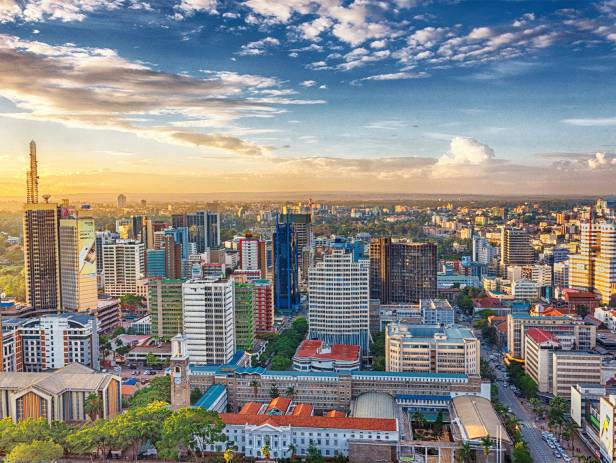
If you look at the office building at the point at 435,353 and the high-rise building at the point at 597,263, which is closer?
the office building at the point at 435,353

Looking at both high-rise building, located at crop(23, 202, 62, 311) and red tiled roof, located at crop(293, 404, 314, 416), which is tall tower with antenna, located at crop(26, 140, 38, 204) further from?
red tiled roof, located at crop(293, 404, 314, 416)

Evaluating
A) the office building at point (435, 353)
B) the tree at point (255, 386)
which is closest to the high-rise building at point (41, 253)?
the tree at point (255, 386)

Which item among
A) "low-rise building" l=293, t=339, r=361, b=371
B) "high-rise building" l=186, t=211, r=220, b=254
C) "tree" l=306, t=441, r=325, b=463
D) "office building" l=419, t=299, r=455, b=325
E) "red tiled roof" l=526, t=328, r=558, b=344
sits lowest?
"tree" l=306, t=441, r=325, b=463

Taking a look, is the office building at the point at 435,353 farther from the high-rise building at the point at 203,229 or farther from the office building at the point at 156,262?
the high-rise building at the point at 203,229

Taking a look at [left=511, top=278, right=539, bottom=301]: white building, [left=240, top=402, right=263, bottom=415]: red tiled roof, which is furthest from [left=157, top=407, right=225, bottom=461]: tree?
[left=511, top=278, right=539, bottom=301]: white building

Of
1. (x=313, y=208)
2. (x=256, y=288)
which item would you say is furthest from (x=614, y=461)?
(x=313, y=208)

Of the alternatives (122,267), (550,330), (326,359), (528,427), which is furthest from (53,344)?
(122,267)
